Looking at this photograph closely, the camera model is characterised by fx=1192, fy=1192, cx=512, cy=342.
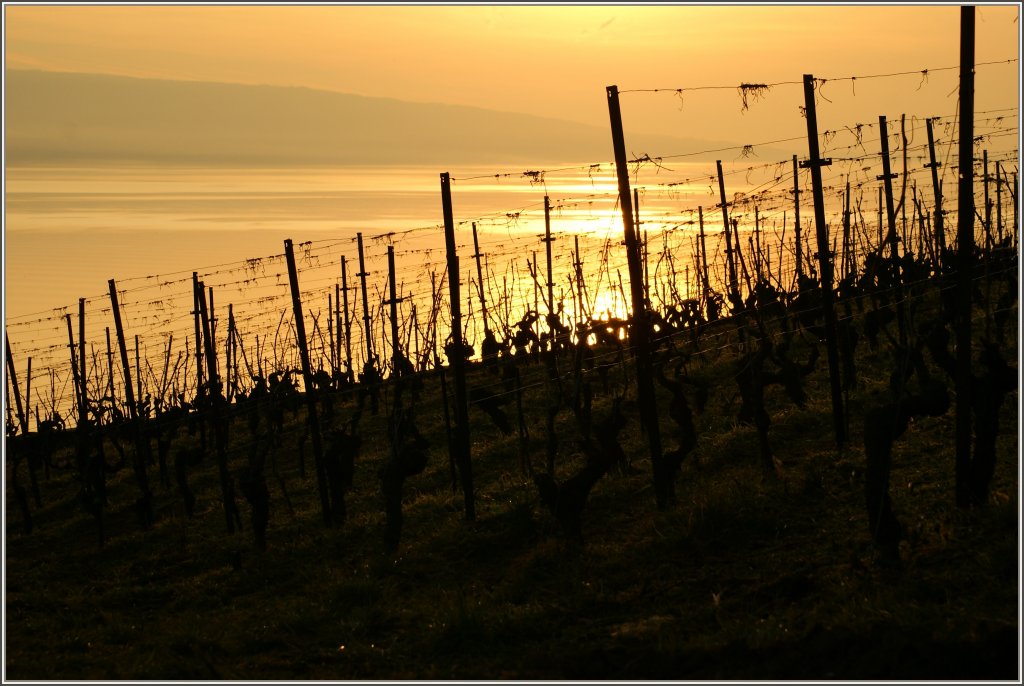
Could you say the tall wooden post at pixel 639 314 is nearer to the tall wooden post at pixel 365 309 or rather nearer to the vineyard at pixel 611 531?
the vineyard at pixel 611 531

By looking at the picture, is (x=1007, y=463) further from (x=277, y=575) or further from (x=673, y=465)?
(x=277, y=575)

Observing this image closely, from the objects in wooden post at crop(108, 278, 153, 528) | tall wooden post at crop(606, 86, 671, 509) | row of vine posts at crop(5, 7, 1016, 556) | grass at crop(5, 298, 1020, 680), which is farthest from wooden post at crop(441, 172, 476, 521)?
wooden post at crop(108, 278, 153, 528)

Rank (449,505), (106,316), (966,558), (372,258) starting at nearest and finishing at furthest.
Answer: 1. (966,558)
2. (449,505)
3. (372,258)
4. (106,316)

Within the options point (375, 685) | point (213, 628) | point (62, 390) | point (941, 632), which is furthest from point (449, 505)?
point (62, 390)

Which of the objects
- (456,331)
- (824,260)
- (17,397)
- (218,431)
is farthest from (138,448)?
(824,260)

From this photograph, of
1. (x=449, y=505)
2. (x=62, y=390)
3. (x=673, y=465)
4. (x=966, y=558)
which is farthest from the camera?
(x=62, y=390)

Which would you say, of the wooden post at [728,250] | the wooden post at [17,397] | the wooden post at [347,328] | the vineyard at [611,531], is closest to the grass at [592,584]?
the vineyard at [611,531]

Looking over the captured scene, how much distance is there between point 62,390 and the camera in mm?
30297

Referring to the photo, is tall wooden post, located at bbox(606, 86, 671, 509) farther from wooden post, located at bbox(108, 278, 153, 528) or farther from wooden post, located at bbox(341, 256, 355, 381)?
wooden post, located at bbox(341, 256, 355, 381)

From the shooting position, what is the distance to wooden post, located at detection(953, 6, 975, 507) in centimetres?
1013

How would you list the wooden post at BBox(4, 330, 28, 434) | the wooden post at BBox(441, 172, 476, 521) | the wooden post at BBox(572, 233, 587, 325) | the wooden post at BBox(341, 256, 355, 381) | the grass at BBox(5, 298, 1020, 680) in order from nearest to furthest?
1. the grass at BBox(5, 298, 1020, 680)
2. the wooden post at BBox(441, 172, 476, 521)
3. the wooden post at BBox(572, 233, 587, 325)
4. the wooden post at BBox(4, 330, 28, 434)
5. the wooden post at BBox(341, 256, 355, 381)

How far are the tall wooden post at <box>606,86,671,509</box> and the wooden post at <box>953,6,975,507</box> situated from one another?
3.22 m

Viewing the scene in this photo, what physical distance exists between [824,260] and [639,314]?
2298 millimetres

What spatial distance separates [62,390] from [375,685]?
24613 mm
